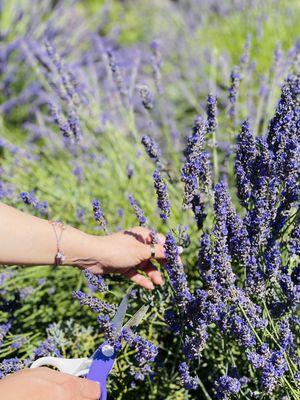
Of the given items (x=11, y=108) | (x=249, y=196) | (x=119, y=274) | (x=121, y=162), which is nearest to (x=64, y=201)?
(x=121, y=162)

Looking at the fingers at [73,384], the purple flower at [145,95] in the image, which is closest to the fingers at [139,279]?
the fingers at [73,384]

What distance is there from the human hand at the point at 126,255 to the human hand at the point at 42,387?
1.22 ft

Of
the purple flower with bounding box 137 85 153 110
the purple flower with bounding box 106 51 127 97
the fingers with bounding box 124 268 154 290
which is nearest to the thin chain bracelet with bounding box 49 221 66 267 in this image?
the fingers with bounding box 124 268 154 290

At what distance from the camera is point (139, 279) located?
64.7 inches

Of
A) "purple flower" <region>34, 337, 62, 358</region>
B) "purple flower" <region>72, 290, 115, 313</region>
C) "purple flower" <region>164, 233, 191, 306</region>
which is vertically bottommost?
"purple flower" <region>34, 337, 62, 358</region>

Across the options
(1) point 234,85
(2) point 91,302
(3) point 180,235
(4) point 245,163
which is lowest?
(2) point 91,302

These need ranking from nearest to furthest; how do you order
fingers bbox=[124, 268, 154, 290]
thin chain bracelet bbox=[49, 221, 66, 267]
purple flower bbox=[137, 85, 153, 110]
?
thin chain bracelet bbox=[49, 221, 66, 267]
fingers bbox=[124, 268, 154, 290]
purple flower bbox=[137, 85, 153, 110]

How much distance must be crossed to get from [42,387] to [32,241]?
0.41m

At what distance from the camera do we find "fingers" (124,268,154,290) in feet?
5.35

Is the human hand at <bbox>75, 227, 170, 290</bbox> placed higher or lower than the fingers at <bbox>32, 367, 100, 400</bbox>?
higher

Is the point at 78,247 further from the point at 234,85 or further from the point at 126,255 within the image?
the point at 234,85

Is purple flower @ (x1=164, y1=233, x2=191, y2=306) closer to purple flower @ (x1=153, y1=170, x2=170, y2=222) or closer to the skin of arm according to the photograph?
purple flower @ (x1=153, y1=170, x2=170, y2=222)

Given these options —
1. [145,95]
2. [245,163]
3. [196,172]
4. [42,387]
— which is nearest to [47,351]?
[42,387]

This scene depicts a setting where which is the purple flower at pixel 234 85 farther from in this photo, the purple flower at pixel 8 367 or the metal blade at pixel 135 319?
the purple flower at pixel 8 367
